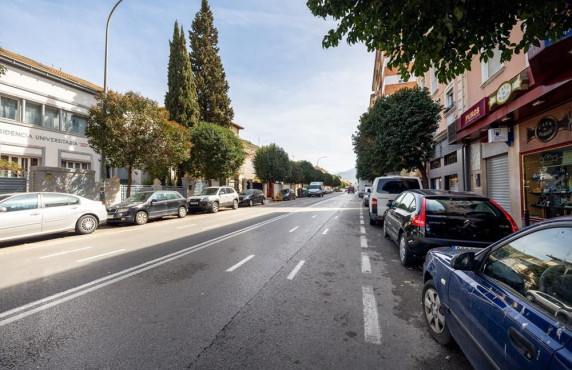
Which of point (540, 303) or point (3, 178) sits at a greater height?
point (3, 178)

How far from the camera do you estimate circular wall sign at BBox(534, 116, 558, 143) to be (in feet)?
27.1

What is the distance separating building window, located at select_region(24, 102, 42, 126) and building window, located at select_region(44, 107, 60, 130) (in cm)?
32

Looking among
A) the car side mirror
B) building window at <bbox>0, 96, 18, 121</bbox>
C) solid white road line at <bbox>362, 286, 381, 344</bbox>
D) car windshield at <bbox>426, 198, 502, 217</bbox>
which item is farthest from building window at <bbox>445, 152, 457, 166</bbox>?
building window at <bbox>0, 96, 18, 121</bbox>

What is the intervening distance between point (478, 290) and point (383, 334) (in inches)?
52.3

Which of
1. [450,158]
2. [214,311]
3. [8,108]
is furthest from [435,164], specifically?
[8,108]

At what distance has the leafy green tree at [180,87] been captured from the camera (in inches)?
1038

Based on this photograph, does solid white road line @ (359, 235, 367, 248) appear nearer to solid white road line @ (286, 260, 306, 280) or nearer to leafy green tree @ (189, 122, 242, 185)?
solid white road line @ (286, 260, 306, 280)

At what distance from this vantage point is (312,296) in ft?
13.7

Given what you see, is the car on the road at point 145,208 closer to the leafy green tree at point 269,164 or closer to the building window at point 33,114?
the building window at point 33,114

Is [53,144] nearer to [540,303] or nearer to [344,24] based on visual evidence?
[344,24]

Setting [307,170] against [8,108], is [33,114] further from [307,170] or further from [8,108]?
[307,170]

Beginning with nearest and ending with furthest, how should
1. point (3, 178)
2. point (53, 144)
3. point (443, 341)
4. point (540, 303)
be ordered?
point (540, 303)
point (443, 341)
point (3, 178)
point (53, 144)

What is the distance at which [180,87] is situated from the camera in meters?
26.5

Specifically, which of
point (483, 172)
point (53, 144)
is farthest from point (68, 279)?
point (53, 144)
